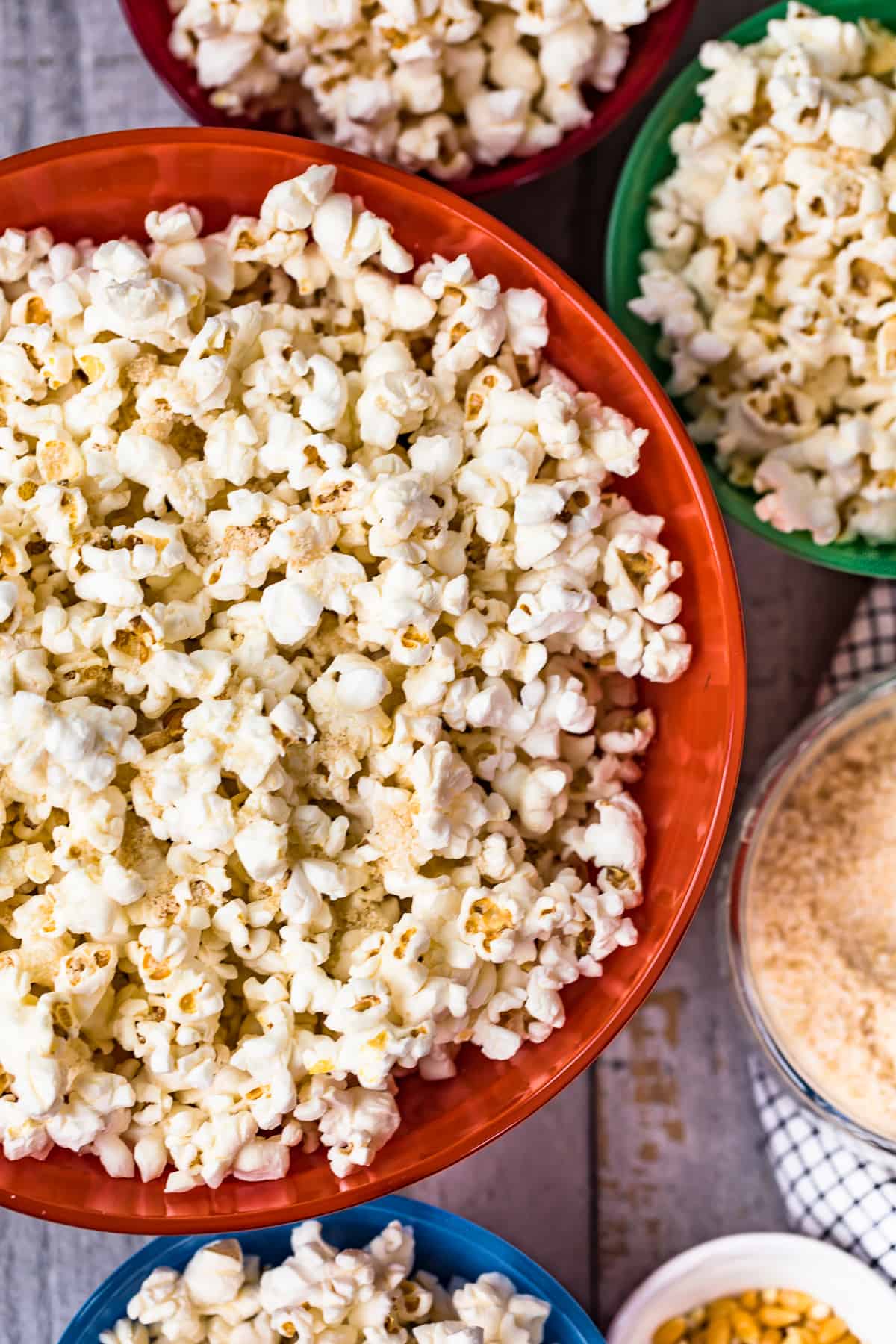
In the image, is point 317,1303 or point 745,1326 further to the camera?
point 745,1326

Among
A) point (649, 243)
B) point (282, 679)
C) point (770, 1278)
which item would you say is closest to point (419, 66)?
point (649, 243)

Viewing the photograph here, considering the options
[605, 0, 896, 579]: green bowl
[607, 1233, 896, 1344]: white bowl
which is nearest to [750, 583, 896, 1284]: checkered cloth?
[607, 1233, 896, 1344]: white bowl

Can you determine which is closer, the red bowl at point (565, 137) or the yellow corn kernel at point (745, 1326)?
the red bowl at point (565, 137)

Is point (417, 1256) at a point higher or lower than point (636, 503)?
lower

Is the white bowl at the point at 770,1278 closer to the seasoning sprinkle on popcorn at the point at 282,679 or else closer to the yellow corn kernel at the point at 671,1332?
the yellow corn kernel at the point at 671,1332

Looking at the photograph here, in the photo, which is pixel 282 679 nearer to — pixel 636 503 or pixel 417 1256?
pixel 636 503

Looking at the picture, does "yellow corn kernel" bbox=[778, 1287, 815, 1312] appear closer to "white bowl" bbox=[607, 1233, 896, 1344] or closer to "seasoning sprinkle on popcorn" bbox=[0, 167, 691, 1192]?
"white bowl" bbox=[607, 1233, 896, 1344]

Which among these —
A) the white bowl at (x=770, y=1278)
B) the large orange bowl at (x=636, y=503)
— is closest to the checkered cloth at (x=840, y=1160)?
the white bowl at (x=770, y=1278)
